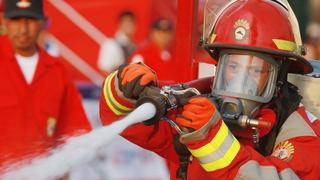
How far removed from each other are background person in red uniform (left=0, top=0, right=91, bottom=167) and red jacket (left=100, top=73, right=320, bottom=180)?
160cm

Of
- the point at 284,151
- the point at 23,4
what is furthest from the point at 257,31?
the point at 23,4

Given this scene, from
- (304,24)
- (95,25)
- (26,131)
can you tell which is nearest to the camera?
(26,131)

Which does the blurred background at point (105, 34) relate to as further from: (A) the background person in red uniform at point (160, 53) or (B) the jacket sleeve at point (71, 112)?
(B) the jacket sleeve at point (71, 112)

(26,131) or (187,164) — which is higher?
(187,164)

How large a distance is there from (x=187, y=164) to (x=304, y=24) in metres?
8.13

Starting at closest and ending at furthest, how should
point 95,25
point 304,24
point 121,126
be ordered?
point 121,126 → point 95,25 → point 304,24

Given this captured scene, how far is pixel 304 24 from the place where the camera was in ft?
36.4

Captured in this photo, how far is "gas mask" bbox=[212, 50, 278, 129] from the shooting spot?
117 inches

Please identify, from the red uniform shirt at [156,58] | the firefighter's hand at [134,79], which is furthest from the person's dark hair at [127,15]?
the firefighter's hand at [134,79]

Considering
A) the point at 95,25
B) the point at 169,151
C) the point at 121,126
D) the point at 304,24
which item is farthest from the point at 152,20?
the point at 121,126

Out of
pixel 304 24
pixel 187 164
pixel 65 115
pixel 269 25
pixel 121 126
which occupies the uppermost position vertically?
pixel 269 25

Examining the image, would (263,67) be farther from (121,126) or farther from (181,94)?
(121,126)

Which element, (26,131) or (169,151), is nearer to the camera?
(169,151)

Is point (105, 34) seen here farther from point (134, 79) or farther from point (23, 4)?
point (134, 79)
